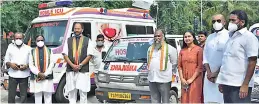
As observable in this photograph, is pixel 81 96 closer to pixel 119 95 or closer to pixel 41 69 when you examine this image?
pixel 119 95

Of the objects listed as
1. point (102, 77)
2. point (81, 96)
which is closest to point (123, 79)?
point (102, 77)

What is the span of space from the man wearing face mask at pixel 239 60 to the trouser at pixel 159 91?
1.59 meters

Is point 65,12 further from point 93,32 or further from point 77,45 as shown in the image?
point 77,45

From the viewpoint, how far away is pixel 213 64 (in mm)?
5066

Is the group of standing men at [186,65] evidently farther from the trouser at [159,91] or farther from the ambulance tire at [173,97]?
the ambulance tire at [173,97]

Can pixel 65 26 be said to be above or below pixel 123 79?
above

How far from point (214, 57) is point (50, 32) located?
477 centimetres

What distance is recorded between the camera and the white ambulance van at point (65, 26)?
7.99 meters

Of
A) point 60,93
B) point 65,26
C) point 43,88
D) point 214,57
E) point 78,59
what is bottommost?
point 60,93

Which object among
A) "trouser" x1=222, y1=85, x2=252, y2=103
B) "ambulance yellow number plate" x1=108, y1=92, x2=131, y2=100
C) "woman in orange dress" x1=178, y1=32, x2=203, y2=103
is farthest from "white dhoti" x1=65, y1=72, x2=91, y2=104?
"trouser" x1=222, y1=85, x2=252, y2=103

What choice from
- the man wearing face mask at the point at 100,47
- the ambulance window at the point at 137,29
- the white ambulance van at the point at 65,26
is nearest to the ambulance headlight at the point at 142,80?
the man wearing face mask at the point at 100,47

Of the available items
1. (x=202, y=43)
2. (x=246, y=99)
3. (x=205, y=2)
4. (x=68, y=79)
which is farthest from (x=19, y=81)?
(x=205, y=2)

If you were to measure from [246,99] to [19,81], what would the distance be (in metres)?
4.38

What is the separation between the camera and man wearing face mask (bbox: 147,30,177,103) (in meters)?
5.79
